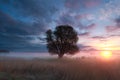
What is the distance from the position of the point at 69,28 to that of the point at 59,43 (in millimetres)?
3285

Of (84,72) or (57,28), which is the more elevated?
(57,28)

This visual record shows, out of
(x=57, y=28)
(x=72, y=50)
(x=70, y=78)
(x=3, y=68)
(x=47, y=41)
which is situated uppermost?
(x=57, y=28)

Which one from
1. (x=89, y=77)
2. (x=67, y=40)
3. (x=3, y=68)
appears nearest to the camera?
(x=89, y=77)

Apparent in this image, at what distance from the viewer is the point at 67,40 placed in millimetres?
31531

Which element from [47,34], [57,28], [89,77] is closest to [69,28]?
[57,28]

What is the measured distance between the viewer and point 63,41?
104 feet

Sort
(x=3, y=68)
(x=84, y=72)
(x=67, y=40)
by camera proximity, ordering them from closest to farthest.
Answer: (x=84, y=72) < (x=3, y=68) < (x=67, y=40)

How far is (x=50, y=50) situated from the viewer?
3191 centimetres

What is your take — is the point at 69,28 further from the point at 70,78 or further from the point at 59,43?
the point at 70,78

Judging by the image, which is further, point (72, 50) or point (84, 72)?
point (72, 50)

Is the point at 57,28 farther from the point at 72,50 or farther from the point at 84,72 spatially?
the point at 84,72

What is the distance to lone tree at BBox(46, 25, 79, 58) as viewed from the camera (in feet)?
103

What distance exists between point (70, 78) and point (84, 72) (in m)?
0.88

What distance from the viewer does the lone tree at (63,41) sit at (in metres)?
31.4
